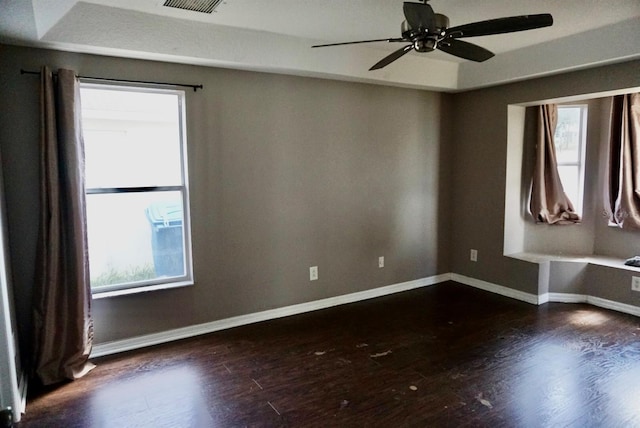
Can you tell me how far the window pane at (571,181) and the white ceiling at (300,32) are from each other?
4.48ft

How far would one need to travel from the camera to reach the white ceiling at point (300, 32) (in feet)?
8.96

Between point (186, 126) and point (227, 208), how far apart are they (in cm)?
75

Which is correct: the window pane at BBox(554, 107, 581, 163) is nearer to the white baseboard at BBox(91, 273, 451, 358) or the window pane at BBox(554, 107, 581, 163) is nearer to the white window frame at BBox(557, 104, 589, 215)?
the white window frame at BBox(557, 104, 589, 215)

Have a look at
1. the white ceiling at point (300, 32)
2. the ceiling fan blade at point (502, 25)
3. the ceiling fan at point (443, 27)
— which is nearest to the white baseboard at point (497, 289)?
the white ceiling at point (300, 32)

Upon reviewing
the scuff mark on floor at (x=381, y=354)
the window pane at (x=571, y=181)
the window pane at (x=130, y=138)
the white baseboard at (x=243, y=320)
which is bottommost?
the scuff mark on floor at (x=381, y=354)

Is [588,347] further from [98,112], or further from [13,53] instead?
[13,53]

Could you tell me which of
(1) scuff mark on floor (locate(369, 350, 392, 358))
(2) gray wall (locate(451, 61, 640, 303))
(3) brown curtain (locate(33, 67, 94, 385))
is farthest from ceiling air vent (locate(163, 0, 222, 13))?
(2) gray wall (locate(451, 61, 640, 303))

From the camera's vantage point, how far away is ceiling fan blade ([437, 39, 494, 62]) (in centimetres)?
246

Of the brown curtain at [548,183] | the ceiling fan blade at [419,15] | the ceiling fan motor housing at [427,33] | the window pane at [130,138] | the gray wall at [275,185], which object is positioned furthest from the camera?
the brown curtain at [548,183]

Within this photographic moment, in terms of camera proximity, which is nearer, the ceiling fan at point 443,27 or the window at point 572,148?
the ceiling fan at point 443,27

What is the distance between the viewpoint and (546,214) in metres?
4.68

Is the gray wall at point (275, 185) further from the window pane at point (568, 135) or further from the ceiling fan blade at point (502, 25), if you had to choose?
the ceiling fan blade at point (502, 25)

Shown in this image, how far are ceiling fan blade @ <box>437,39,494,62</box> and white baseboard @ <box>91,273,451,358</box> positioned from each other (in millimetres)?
2599

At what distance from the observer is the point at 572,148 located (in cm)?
472
